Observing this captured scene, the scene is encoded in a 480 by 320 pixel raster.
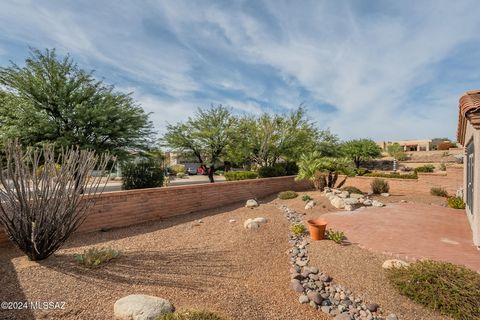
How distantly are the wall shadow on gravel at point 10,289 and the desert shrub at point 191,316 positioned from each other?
1.89 m

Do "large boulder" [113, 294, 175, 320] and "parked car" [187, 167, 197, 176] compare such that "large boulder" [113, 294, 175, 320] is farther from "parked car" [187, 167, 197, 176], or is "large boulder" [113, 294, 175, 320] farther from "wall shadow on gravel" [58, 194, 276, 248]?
"parked car" [187, 167, 197, 176]

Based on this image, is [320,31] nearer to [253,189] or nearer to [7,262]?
[253,189]

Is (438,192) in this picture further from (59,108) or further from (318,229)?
(59,108)

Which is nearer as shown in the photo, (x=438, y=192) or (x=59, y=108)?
(x=59, y=108)

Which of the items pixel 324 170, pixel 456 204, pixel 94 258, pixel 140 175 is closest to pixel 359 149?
pixel 324 170

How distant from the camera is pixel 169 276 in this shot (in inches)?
185

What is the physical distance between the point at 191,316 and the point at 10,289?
3.15m

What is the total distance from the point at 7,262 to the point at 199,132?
56.0 feet

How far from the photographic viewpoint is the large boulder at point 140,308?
325 centimetres

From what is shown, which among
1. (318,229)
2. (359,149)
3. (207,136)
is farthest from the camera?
(359,149)

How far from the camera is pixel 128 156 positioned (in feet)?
45.8

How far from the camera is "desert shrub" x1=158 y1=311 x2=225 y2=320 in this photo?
319cm

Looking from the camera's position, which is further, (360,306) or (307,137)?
(307,137)

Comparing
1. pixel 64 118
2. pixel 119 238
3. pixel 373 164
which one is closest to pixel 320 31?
pixel 119 238
